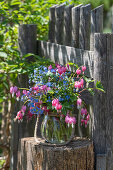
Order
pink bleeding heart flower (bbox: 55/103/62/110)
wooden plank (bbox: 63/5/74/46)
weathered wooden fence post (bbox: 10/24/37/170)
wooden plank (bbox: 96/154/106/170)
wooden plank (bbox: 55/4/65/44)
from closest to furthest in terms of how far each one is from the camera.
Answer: pink bleeding heart flower (bbox: 55/103/62/110), wooden plank (bbox: 96/154/106/170), wooden plank (bbox: 63/5/74/46), wooden plank (bbox: 55/4/65/44), weathered wooden fence post (bbox: 10/24/37/170)

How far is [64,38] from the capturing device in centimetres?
341

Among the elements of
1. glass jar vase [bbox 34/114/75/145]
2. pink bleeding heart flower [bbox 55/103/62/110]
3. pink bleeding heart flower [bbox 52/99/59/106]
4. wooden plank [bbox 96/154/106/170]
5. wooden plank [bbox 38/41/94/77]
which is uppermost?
wooden plank [bbox 38/41/94/77]

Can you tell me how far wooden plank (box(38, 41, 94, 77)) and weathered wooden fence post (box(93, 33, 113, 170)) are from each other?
0.38 ft

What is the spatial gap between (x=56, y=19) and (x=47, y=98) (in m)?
1.22

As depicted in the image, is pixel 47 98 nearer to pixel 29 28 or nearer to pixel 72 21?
pixel 72 21

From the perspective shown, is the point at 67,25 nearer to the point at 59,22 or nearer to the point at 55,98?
the point at 59,22

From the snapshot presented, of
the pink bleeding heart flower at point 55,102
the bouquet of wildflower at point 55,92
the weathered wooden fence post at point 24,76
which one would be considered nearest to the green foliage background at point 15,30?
the weathered wooden fence post at point 24,76

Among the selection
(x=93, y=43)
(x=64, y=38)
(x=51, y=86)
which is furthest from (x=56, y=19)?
(x=51, y=86)

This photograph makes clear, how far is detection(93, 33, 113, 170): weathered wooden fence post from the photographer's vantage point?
2.64 metres

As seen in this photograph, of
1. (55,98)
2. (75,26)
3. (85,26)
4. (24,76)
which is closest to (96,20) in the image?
(85,26)

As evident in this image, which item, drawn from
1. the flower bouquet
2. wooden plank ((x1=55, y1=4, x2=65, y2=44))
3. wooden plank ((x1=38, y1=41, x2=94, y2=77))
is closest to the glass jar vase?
the flower bouquet

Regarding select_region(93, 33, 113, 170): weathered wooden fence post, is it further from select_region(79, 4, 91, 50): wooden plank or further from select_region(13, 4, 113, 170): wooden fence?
select_region(79, 4, 91, 50): wooden plank

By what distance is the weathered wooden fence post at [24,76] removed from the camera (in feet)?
12.0

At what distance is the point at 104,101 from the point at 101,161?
49 cm
